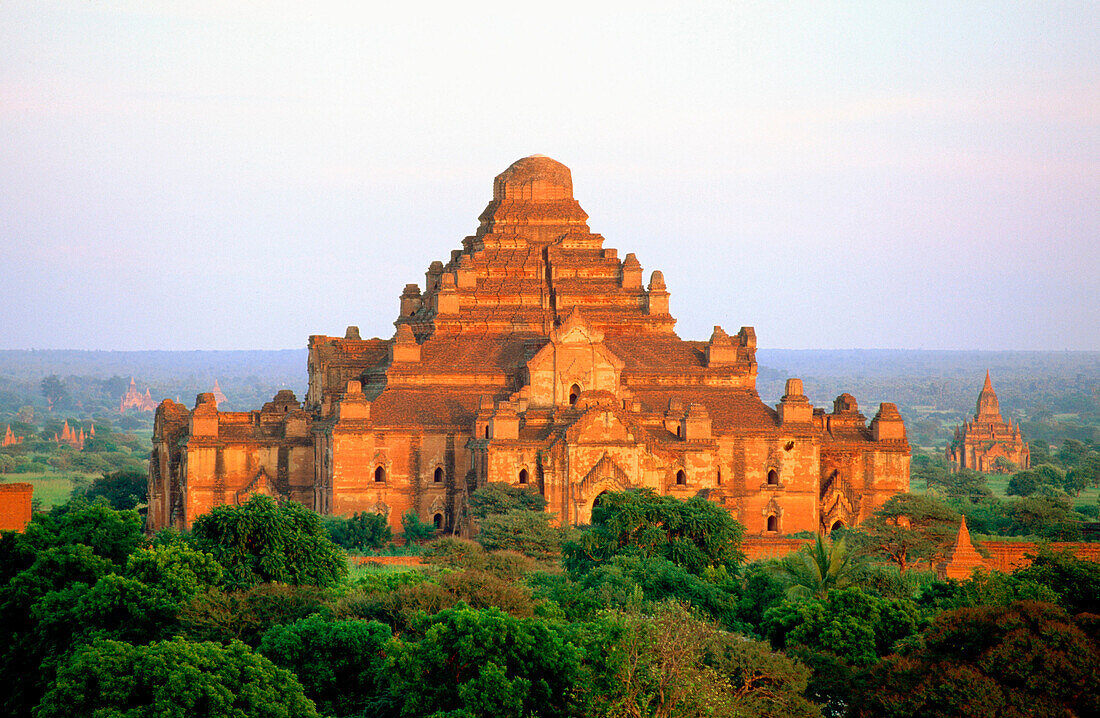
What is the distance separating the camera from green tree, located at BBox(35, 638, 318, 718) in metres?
32.3

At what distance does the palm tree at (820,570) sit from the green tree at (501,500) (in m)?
13.9

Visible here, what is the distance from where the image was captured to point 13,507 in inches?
2003

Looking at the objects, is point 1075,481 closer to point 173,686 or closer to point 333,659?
point 333,659

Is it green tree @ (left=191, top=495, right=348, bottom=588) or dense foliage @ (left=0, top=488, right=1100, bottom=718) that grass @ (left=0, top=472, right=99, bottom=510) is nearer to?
green tree @ (left=191, top=495, right=348, bottom=588)

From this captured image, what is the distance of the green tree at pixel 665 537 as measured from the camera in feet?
→ 170

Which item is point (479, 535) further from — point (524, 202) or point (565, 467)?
point (524, 202)

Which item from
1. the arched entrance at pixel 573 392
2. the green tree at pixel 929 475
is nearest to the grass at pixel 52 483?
the arched entrance at pixel 573 392

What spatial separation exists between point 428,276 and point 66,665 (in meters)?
40.1

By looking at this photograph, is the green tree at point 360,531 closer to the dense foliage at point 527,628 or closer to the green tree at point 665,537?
the dense foliage at point 527,628

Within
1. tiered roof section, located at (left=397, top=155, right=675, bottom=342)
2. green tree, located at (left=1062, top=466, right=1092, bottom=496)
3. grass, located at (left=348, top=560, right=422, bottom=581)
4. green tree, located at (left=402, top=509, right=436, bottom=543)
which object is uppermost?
tiered roof section, located at (left=397, top=155, right=675, bottom=342)

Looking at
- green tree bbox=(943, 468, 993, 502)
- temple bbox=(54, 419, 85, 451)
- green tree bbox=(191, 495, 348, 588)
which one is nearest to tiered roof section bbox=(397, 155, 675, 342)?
green tree bbox=(191, 495, 348, 588)

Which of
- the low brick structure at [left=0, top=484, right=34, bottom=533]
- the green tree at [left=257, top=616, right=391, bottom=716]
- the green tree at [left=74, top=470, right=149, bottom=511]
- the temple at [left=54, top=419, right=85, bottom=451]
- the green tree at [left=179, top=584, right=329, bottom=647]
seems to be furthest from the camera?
the temple at [left=54, top=419, right=85, bottom=451]

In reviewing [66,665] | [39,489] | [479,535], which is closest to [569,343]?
[479,535]

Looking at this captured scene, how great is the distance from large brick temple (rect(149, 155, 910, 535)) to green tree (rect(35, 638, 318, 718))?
28.9 metres
